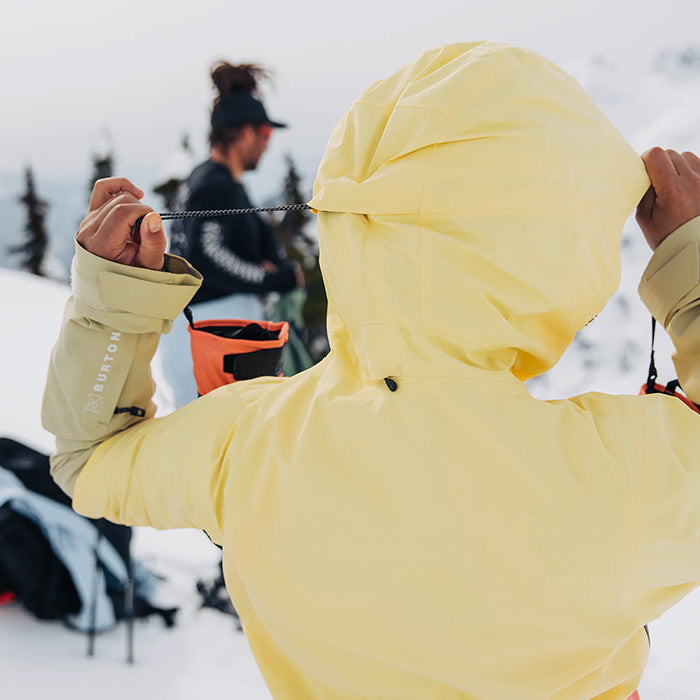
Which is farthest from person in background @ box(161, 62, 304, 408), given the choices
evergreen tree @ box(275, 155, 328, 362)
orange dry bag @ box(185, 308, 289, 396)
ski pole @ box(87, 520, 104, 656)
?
evergreen tree @ box(275, 155, 328, 362)

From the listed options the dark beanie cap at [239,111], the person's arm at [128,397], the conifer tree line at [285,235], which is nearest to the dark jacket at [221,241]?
the dark beanie cap at [239,111]

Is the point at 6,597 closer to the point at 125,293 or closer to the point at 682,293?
the point at 125,293

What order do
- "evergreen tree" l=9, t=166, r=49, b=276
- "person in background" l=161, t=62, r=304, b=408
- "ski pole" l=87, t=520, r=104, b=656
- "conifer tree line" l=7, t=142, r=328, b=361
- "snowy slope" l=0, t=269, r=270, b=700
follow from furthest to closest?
"evergreen tree" l=9, t=166, r=49, b=276 → "conifer tree line" l=7, t=142, r=328, b=361 → "person in background" l=161, t=62, r=304, b=408 → "ski pole" l=87, t=520, r=104, b=656 → "snowy slope" l=0, t=269, r=270, b=700

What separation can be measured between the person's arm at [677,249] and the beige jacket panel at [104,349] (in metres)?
0.48

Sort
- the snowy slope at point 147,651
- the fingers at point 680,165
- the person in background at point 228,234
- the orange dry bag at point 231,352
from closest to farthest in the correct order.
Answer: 1. the fingers at point 680,165
2. the orange dry bag at point 231,352
3. the snowy slope at point 147,651
4. the person in background at point 228,234

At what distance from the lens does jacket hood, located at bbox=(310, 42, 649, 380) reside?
0.54 m

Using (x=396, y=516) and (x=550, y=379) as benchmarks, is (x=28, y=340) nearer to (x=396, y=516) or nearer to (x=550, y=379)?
(x=550, y=379)

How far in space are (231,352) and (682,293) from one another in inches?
19.3

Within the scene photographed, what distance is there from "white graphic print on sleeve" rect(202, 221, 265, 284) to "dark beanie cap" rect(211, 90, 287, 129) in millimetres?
435

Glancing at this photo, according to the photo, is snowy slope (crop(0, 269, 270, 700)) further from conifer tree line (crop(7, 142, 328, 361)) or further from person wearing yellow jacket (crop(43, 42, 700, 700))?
conifer tree line (crop(7, 142, 328, 361))

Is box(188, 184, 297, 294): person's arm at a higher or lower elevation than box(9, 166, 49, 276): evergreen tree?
higher

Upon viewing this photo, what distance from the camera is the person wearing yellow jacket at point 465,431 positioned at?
535mm

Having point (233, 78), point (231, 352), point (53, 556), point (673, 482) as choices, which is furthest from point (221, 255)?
point (673, 482)

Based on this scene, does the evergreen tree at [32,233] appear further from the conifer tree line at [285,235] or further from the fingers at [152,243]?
the fingers at [152,243]
